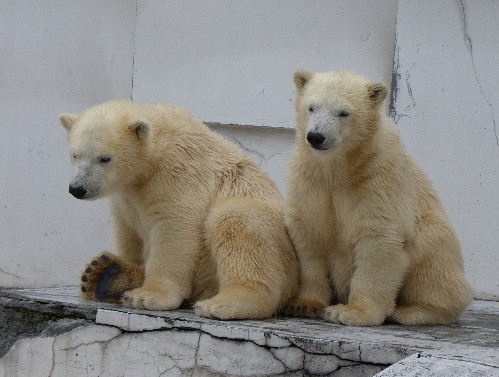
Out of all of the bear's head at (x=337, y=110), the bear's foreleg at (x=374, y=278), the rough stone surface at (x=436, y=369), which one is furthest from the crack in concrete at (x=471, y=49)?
the rough stone surface at (x=436, y=369)

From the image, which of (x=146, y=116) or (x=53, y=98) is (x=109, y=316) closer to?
(x=146, y=116)

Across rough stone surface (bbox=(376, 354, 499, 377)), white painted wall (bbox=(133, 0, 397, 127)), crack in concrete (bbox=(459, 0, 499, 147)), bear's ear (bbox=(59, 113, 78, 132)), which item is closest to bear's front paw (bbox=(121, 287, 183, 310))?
bear's ear (bbox=(59, 113, 78, 132))

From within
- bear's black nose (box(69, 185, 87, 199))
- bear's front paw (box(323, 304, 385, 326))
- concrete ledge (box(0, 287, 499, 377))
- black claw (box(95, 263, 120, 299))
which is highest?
bear's black nose (box(69, 185, 87, 199))

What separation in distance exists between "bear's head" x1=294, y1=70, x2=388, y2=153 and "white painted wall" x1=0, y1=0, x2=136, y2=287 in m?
2.96

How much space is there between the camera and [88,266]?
5035 mm

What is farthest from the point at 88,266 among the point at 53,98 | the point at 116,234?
the point at 53,98

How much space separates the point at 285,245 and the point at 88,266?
1.07m

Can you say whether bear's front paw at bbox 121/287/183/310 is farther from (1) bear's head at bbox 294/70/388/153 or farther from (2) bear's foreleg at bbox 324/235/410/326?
(1) bear's head at bbox 294/70/388/153

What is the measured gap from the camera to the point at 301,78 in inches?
194

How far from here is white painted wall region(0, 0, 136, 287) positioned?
281 inches

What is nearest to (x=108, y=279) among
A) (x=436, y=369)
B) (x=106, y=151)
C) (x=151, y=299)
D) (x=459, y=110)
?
(x=151, y=299)

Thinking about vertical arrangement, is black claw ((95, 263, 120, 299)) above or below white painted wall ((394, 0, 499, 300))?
below

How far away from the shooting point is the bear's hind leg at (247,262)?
4.64 m

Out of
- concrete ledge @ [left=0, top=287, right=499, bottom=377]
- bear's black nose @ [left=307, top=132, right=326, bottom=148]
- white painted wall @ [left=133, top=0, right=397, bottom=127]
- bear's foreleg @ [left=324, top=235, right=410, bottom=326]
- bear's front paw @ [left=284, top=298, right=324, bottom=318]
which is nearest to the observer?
concrete ledge @ [left=0, top=287, right=499, bottom=377]
